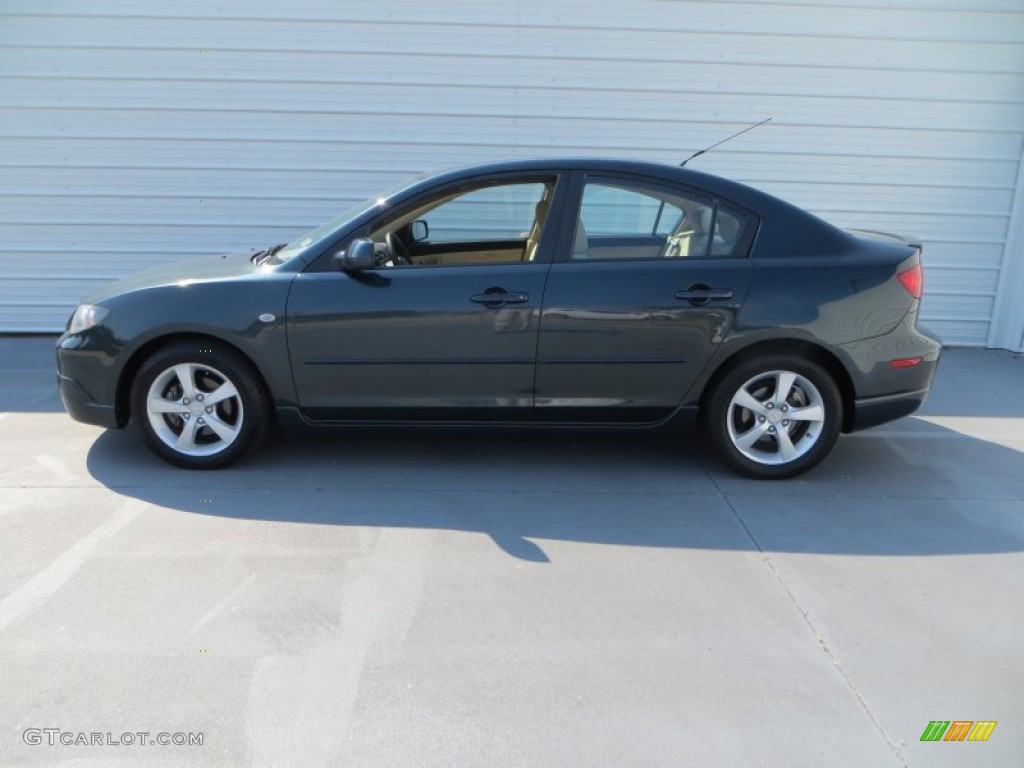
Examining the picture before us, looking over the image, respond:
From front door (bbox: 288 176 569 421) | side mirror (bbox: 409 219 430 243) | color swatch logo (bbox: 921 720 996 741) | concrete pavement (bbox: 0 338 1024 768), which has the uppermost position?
side mirror (bbox: 409 219 430 243)

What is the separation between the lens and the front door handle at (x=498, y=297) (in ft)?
12.8

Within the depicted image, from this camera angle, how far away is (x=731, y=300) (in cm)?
394

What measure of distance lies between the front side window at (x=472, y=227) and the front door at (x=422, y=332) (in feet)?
0.04

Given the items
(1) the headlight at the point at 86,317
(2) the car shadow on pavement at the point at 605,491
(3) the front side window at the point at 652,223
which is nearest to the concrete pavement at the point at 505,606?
(2) the car shadow on pavement at the point at 605,491

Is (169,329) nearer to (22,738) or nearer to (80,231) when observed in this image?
(22,738)

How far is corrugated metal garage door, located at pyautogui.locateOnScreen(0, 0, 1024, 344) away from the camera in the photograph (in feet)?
22.3

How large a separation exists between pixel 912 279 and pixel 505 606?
105 inches

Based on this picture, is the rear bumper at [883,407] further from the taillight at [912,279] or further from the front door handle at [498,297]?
the front door handle at [498,297]

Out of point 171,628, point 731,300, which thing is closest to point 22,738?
point 171,628

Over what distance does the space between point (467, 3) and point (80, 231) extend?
13.1 feet

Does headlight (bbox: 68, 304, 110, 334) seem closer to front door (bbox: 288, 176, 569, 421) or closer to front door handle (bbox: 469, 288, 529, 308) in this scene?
front door (bbox: 288, 176, 569, 421)

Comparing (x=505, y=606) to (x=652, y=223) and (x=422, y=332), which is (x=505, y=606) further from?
(x=652, y=223)

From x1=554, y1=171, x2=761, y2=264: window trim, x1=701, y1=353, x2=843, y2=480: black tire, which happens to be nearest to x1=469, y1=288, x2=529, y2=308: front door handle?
x1=554, y1=171, x2=761, y2=264: window trim

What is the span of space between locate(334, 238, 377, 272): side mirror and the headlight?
124cm
